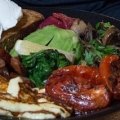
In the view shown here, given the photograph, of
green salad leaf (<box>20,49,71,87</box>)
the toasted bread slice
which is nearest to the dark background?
the toasted bread slice

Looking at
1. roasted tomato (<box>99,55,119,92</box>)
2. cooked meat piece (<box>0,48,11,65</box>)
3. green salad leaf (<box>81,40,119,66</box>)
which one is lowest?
green salad leaf (<box>81,40,119,66</box>)

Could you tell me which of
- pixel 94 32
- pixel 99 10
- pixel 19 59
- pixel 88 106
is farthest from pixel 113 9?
pixel 88 106

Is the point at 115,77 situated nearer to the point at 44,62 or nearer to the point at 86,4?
the point at 44,62

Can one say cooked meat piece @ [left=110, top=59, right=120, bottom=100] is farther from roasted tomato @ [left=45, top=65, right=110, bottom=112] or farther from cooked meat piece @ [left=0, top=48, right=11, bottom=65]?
cooked meat piece @ [left=0, top=48, right=11, bottom=65]

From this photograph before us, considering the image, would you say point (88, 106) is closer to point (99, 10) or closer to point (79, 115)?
point (79, 115)

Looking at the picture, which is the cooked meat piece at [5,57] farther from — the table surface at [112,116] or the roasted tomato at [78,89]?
the table surface at [112,116]

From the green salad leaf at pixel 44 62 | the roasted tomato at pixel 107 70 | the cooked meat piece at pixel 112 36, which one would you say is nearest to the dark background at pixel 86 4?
the cooked meat piece at pixel 112 36

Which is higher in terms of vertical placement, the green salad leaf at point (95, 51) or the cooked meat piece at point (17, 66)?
the cooked meat piece at point (17, 66)
